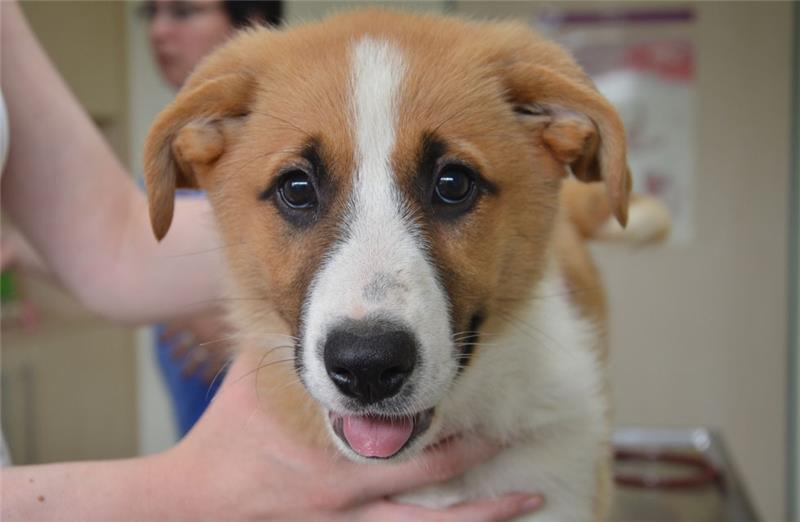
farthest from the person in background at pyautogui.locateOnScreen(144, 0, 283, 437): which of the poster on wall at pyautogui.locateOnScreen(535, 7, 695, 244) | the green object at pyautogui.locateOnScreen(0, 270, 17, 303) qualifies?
the poster on wall at pyautogui.locateOnScreen(535, 7, 695, 244)

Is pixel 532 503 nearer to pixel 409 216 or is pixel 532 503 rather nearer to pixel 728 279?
pixel 409 216

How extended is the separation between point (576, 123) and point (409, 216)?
313mm

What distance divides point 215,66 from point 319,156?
0.28 m

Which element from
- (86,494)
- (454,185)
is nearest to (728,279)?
(454,185)

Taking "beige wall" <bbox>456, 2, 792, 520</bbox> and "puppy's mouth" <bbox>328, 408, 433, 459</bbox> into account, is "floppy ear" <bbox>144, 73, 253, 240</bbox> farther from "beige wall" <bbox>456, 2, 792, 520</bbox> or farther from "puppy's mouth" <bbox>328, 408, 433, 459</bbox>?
"beige wall" <bbox>456, 2, 792, 520</bbox>

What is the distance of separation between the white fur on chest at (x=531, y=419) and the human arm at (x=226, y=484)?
88 millimetres

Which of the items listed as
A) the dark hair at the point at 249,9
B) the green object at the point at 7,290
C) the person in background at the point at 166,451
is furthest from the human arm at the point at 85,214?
the green object at the point at 7,290

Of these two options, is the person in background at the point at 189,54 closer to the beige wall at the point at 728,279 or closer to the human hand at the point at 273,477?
the human hand at the point at 273,477

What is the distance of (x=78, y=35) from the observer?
10.5 ft

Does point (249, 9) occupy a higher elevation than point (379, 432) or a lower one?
higher

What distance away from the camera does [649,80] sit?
3459mm

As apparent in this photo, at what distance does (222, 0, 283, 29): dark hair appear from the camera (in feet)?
7.05

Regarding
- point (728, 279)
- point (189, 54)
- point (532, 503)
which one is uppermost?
point (189, 54)

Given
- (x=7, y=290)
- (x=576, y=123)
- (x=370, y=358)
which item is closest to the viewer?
(x=370, y=358)
